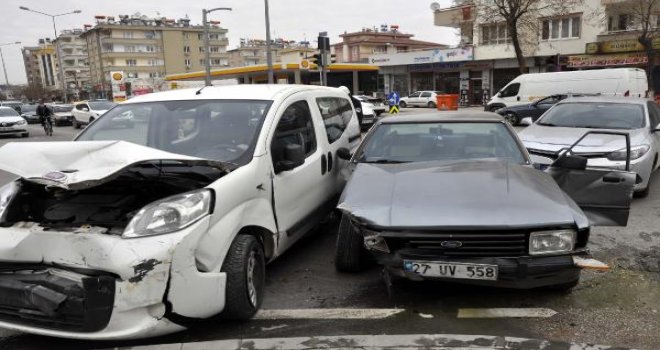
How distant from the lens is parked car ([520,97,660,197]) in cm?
687

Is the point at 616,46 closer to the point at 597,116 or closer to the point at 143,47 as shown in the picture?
the point at 597,116

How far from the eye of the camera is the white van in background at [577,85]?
2106 cm

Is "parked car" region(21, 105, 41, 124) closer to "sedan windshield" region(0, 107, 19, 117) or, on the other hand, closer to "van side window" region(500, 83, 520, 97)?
"sedan windshield" region(0, 107, 19, 117)

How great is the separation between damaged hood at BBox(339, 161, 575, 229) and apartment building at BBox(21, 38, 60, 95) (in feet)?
428

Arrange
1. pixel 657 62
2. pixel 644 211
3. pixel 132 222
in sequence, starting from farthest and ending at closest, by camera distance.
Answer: pixel 657 62, pixel 644 211, pixel 132 222

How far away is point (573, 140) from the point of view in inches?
289

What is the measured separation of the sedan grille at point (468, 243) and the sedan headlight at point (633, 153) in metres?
4.17

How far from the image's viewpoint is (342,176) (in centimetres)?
579

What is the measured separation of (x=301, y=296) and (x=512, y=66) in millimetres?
37520

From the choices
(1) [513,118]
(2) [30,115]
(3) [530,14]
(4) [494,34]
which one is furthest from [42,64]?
(1) [513,118]

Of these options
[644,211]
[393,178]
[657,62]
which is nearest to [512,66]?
[657,62]

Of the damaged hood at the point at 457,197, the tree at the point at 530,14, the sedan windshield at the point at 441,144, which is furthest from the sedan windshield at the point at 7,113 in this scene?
the tree at the point at 530,14

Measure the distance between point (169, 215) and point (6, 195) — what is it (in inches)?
51.1

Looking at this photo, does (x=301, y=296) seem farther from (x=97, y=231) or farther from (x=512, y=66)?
(x=512, y=66)
